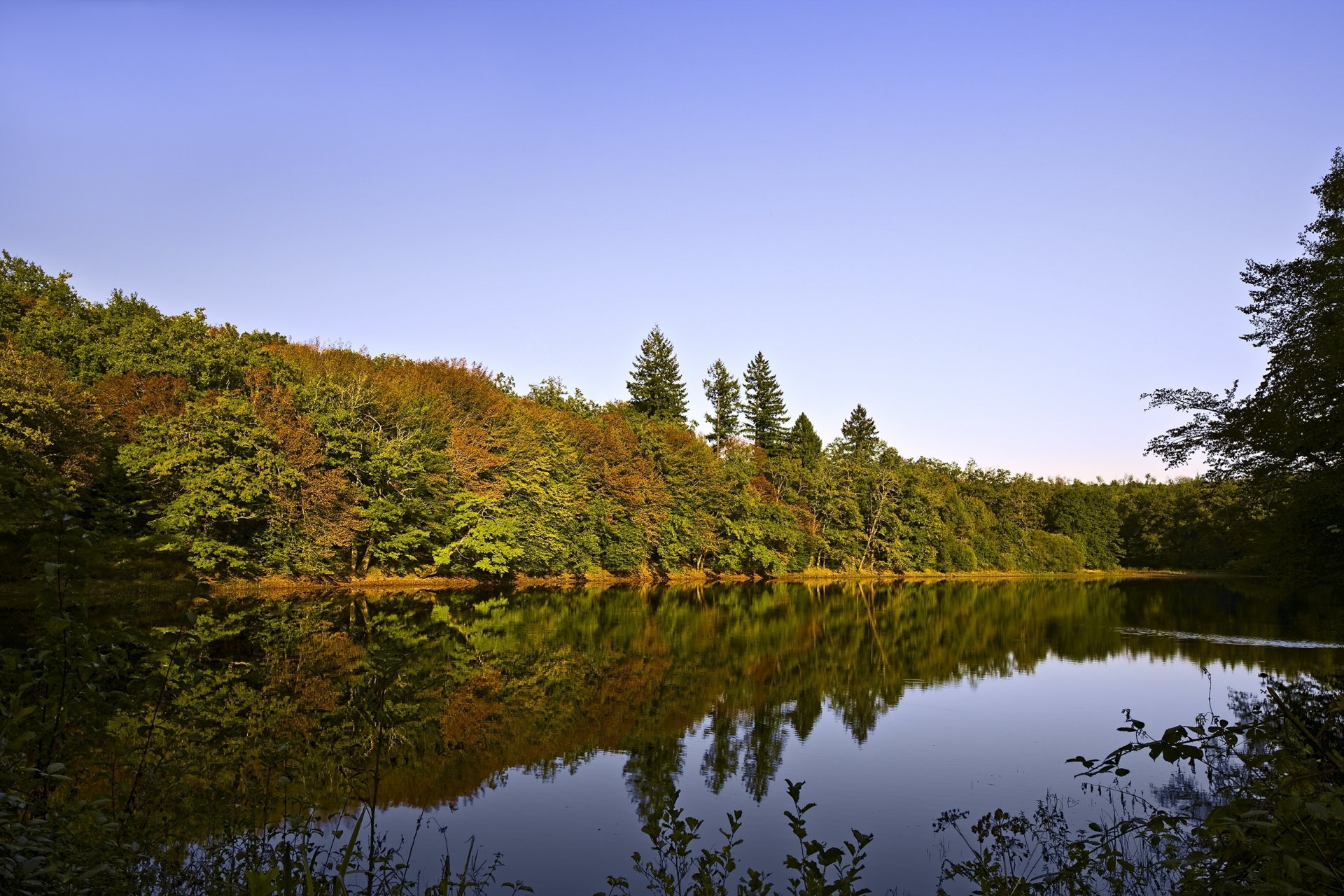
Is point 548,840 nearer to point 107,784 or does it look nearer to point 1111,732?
point 107,784

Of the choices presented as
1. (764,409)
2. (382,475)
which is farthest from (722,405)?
(382,475)

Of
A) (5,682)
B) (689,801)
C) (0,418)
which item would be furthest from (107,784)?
(0,418)

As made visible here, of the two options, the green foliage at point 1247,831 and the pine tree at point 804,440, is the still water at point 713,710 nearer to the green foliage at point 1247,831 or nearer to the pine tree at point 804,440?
the green foliage at point 1247,831

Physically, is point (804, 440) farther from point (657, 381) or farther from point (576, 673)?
point (576, 673)

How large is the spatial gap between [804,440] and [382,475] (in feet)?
172

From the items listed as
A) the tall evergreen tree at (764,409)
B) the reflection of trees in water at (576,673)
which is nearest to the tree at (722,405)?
the tall evergreen tree at (764,409)

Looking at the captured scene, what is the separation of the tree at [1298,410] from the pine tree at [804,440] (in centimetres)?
6059

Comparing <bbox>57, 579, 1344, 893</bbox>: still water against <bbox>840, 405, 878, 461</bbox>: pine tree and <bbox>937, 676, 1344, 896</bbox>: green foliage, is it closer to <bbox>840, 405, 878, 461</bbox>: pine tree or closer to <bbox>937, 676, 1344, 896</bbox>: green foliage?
<bbox>937, 676, 1344, 896</bbox>: green foliage

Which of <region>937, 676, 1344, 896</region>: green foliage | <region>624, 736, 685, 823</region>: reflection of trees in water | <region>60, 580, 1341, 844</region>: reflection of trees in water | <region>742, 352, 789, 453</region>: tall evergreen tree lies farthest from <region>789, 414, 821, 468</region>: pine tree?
<region>937, 676, 1344, 896</region>: green foliage

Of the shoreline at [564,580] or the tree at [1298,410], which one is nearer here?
the tree at [1298,410]

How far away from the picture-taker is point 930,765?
1324 centimetres

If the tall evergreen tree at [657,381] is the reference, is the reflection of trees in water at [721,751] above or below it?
below

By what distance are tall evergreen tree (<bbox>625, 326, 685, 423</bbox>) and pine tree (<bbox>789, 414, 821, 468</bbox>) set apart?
11445mm

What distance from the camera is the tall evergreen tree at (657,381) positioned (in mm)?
78938
